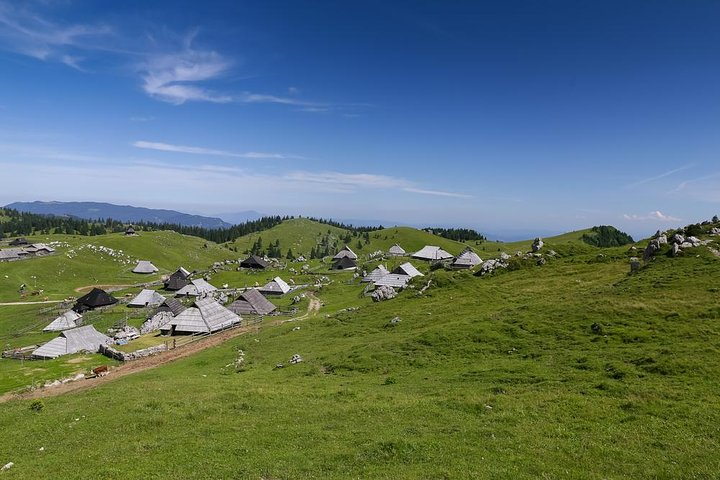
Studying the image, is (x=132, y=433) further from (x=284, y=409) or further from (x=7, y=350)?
(x=7, y=350)

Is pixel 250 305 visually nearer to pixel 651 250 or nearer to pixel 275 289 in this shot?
pixel 275 289

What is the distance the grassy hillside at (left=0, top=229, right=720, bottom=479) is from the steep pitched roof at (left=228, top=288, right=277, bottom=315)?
110 ft

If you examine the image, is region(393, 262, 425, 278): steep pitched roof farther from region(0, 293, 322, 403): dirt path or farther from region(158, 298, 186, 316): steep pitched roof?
region(158, 298, 186, 316): steep pitched roof

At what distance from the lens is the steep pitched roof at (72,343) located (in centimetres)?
5834

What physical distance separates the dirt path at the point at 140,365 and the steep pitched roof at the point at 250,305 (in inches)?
353

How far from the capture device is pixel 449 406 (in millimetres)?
24438

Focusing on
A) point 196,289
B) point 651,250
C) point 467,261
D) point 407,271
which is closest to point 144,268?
point 196,289

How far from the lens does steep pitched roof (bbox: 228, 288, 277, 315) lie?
273ft

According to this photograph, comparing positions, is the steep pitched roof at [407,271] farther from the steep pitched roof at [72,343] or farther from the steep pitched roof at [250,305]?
the steep pitched roof at [72,343]

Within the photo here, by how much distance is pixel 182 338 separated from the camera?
66125 mm

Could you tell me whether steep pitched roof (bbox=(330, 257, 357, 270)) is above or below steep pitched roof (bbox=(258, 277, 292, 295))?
above

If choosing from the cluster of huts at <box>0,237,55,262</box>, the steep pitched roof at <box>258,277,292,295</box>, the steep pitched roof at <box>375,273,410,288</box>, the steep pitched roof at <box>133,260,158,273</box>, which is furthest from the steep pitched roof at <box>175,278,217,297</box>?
the cluster of huts at <box>0,237,55,262</box>

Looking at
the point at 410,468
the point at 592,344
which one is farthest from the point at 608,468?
the point at 592,344

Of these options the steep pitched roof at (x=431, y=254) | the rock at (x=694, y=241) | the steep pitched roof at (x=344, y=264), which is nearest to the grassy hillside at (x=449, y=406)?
the rock at (x=694, y=241)
